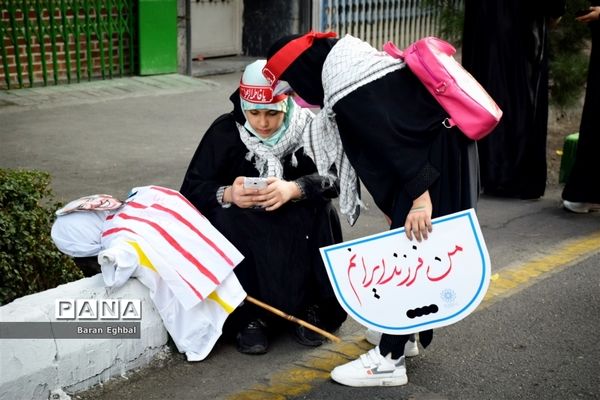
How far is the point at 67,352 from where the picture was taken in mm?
3793

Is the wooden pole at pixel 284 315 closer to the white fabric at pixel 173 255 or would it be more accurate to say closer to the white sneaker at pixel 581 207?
the white fabric at pixel 173 255

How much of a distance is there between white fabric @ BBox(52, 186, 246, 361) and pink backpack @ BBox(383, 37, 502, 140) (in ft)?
3.81

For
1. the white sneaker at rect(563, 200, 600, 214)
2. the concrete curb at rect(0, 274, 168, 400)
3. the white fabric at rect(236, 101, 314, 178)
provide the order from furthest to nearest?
the white sneaker at rect(563, 200, 600, 214) < the white fabric at rect(236, 101, 314, 178) < the concrete curb at rect(0, 274, 168, 400)

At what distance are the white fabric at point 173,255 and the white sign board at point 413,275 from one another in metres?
0.56

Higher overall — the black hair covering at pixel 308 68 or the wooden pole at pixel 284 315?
the black hair covering at pixel 308 68

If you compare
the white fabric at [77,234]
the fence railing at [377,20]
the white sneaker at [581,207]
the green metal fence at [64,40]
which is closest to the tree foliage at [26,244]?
the white fabric at [77,234]

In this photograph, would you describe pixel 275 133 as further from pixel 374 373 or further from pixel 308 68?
pixel 374 373

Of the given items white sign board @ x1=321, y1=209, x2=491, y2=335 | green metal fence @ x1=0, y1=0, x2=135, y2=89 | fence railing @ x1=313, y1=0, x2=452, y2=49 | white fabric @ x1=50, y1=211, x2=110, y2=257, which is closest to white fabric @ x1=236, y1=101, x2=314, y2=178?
white sign board @ x1=321, y1=209, x2=491, y2=335

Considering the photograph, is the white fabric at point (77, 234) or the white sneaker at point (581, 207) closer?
the white fabric at point (77, 234)

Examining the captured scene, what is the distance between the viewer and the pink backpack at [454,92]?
12.1 feet

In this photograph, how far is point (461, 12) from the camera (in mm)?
8594

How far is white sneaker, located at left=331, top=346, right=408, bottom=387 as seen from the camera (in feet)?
13.2

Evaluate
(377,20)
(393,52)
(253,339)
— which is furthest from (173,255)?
(377,20)

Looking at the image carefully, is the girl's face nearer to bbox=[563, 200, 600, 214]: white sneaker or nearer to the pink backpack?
the pink backpack
